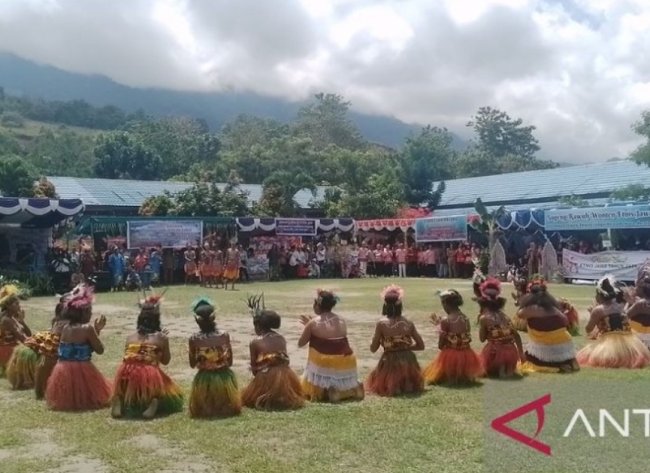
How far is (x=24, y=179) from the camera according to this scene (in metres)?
36.7

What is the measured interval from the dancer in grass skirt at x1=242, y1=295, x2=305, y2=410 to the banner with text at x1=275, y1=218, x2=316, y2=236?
73.2ft

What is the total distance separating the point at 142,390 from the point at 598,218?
19.5m

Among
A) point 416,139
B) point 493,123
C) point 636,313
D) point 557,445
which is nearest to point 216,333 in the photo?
point 557,445

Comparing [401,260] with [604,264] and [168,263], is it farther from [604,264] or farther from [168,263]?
[168,263]

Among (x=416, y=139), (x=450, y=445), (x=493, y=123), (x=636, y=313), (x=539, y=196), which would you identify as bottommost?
(x=450, y=445)

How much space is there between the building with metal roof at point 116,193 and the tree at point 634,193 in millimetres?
15754

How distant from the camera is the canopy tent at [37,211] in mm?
21641

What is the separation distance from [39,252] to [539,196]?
21250 mm

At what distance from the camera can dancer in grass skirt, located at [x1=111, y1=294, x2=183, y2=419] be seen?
7.06 m

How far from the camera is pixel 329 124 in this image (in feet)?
252

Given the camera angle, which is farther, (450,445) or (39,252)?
(39,252)

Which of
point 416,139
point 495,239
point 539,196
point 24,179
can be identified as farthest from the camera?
point 416,139

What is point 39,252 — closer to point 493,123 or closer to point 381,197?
point 381,197

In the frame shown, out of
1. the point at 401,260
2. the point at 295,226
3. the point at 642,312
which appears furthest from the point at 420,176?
the point at 642,312
